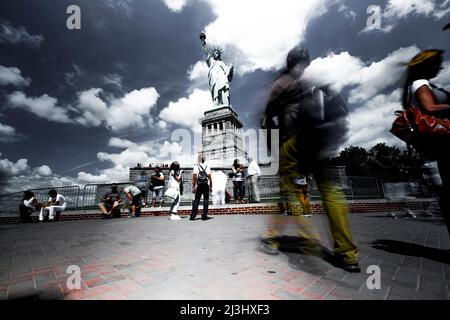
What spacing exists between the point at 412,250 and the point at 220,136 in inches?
1180

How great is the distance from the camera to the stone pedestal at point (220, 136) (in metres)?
30.9

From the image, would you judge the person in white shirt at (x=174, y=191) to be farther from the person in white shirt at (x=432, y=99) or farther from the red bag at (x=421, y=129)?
the person in white shirt at (x=432, y=99)

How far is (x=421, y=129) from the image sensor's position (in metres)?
2.18

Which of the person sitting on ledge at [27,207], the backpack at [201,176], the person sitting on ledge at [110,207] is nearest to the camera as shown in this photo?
the backpack at [201,176]

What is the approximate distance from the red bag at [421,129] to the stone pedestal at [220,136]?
88.8ft

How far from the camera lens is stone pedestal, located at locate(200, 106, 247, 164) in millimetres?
30891

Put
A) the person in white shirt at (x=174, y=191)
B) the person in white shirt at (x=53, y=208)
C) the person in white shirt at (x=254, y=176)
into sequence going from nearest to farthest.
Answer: the person in white shirt at (x=174, y=191)
the person in white shirt at (x=53, y=208)
the person in white shirt at (x=254, y=176)

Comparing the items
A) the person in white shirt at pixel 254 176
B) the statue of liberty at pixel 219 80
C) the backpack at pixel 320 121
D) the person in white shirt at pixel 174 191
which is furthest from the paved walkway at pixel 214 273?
the statue of liberty at pixel 219 80

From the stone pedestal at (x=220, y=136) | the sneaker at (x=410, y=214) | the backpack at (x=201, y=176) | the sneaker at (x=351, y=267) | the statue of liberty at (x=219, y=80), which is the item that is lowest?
the sneaker at (x=410, y=214)

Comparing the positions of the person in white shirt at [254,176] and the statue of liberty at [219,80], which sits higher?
the statue of liberty at [219,80]

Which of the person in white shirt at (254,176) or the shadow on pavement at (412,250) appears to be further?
the person in white shirt at (254,176)

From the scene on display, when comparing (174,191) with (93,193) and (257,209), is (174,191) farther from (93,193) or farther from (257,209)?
(93,193)
